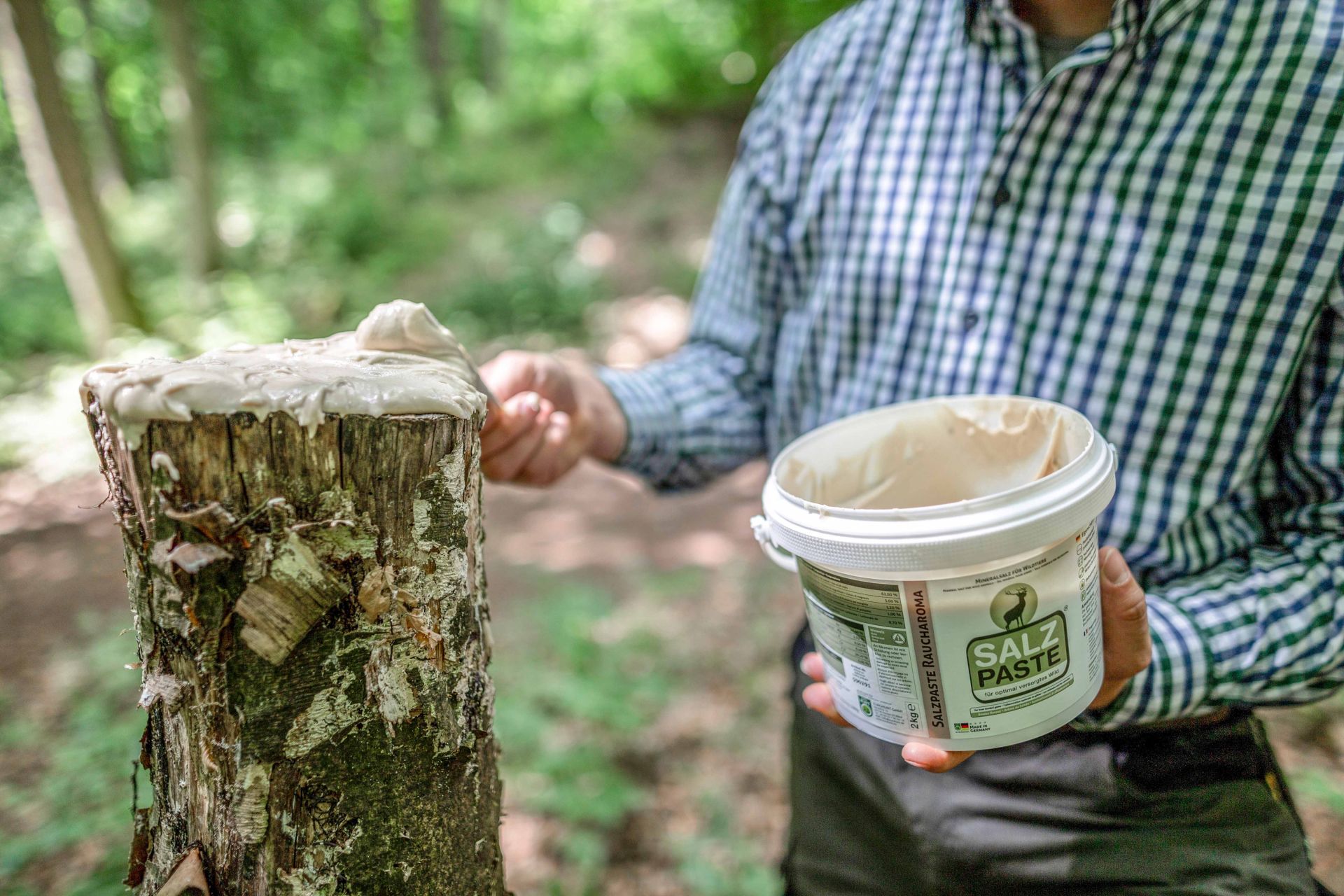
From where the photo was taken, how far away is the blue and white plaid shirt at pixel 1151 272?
47.9 inches

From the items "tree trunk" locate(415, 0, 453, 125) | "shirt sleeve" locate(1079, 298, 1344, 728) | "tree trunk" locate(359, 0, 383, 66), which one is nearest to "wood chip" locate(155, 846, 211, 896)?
"shirt sleeve" locate(1079, 298, 1344, 728)

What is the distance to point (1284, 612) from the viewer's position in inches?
49.4

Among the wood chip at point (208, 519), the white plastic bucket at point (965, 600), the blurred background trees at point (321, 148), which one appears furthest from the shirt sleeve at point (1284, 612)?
the blurred background trees at point (321, 148)

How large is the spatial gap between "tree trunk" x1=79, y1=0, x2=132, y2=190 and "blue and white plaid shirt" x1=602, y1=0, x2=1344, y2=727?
15014mm

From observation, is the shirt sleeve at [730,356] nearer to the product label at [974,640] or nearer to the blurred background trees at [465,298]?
the product label at [974,640]

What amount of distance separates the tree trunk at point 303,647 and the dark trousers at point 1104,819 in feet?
2.83

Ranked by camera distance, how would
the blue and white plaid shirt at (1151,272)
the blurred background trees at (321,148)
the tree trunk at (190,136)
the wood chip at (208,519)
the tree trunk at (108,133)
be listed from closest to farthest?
1. the wood chip at (208,519)
2. the blue and white plaid shirt at (1151,272)
3. the blurred background trees at (321,148)
4. the tree trunk at (190,136)
5. the tree trunk at (108,133)

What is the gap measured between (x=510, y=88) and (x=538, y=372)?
13370 mm

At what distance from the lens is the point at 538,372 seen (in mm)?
1572

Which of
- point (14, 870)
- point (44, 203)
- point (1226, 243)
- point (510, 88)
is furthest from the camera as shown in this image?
point (510, 88)

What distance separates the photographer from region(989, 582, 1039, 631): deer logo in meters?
0.94

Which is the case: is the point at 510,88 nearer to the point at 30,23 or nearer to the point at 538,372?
the point at 30,23

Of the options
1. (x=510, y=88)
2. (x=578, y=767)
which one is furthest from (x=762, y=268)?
(x=510, y=88)

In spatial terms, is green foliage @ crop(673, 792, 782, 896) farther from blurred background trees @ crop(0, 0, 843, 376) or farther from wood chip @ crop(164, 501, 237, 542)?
blurred background trees @ crop(0, 0, 843, 376)
